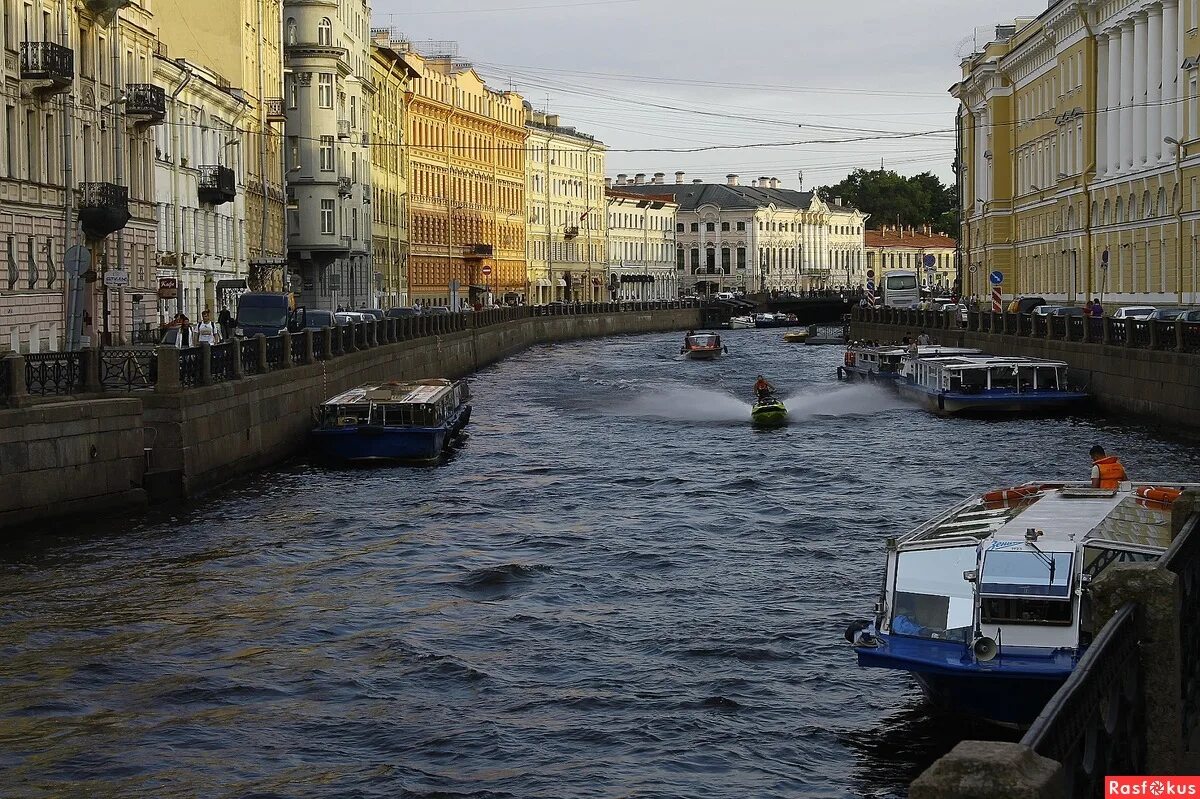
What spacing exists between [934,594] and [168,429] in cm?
1591

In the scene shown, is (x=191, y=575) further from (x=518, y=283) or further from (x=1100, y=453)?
(x=518, y=283)

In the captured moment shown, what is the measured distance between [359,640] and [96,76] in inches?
1296

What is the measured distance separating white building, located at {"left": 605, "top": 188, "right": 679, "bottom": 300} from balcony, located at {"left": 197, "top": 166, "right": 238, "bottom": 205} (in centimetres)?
9535

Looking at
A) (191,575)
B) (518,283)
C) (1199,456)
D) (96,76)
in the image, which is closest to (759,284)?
(518,283)

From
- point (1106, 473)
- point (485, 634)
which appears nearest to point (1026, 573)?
point (1106, 473)

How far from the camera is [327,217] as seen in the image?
87812 mm

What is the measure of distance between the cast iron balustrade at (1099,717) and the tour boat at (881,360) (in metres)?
45.6

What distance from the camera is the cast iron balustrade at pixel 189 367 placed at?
29.6 m

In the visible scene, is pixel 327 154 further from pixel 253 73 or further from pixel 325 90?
pixel 253 73

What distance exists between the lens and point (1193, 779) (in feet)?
31.4

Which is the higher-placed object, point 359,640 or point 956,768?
point 956,768

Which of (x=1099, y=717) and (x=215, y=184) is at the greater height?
(x=215, y=184)

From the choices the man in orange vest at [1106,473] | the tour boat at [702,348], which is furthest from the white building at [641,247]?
the man in orange vest at [1106,473]

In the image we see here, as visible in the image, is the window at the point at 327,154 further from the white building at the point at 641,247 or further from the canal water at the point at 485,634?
the white building at the point at 641,247
